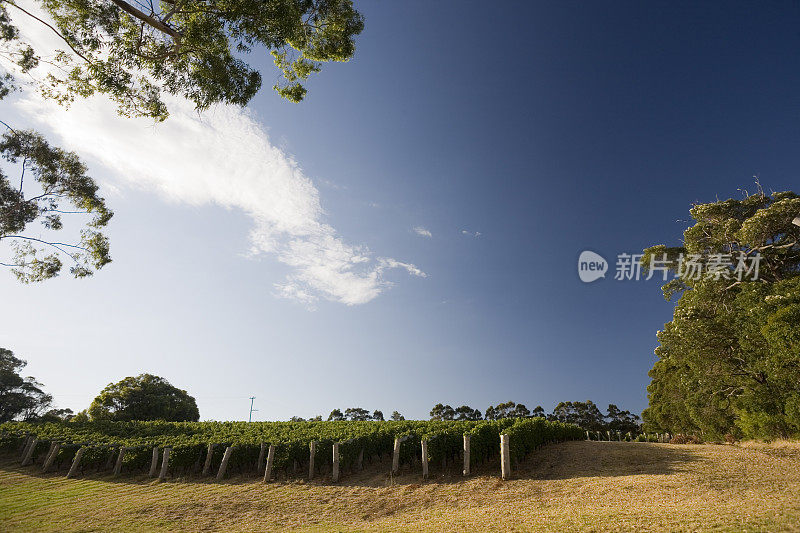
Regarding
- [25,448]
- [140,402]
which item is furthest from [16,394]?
[25,448]

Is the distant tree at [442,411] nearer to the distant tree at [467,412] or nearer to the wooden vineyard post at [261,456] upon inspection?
the distant tree at [467,412]

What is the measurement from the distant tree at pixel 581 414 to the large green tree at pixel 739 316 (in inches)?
1689

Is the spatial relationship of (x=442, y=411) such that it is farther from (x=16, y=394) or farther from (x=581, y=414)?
(x=16, y=394)

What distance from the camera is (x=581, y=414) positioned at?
66.1m

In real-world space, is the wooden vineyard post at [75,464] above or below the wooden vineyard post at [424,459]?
below

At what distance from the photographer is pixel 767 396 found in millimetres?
20000

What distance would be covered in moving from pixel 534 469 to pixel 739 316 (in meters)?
15.5

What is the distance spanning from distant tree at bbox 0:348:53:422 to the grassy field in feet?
152

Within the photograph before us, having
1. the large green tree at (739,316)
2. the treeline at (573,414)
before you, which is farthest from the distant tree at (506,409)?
the large green tree at (739,316)

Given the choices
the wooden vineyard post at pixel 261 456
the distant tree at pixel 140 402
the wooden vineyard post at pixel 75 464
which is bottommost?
the wooden vineyard post at pixel 75 464

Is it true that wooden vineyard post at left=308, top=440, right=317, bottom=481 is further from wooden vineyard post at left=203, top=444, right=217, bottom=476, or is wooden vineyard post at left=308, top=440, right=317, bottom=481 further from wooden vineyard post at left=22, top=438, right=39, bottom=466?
wooden vineyard post at left=22, top=438, right=39, bottom=466

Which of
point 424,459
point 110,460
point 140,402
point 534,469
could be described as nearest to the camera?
point 424,459

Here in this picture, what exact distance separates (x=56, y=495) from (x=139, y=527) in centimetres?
887

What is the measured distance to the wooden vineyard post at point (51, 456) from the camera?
22.5 m
